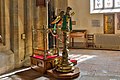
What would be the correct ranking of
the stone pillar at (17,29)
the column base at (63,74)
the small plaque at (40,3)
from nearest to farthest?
the column base at (63,74) < the stone pillar at (17,29) < the small plaque at (40,3)

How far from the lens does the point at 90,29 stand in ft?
29.4

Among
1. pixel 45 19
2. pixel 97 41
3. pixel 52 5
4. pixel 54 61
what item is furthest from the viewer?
pixel 97 41

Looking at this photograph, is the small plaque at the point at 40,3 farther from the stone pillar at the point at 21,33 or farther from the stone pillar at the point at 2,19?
the stone pillar at the point at 2,19

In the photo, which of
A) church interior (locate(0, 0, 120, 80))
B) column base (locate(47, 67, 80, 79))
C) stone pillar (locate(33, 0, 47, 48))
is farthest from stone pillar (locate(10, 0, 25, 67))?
column base (locate(47, 67, 80, 79))

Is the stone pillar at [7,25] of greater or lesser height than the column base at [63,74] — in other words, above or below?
above

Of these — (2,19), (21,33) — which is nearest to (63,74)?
(21,33)

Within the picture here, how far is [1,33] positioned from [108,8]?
5778 millimetres

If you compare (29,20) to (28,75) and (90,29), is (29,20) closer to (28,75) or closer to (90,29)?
(28,75)

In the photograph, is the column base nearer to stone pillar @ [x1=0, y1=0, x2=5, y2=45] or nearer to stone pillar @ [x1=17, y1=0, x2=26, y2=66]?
stone pillar @ [x1=17, y1=0, x2=26, y2=66]

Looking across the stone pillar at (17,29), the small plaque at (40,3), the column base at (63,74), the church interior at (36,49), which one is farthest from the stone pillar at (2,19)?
the column base at (63,74)

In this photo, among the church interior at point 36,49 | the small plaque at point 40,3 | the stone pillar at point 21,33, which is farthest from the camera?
the small plaque at point 40,3

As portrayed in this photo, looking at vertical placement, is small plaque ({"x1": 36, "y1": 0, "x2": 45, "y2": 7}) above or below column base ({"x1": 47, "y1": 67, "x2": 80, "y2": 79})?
above

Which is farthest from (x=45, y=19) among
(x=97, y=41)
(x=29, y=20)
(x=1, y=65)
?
(x=97, y=41)

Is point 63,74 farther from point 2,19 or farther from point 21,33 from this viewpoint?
point 2,19
